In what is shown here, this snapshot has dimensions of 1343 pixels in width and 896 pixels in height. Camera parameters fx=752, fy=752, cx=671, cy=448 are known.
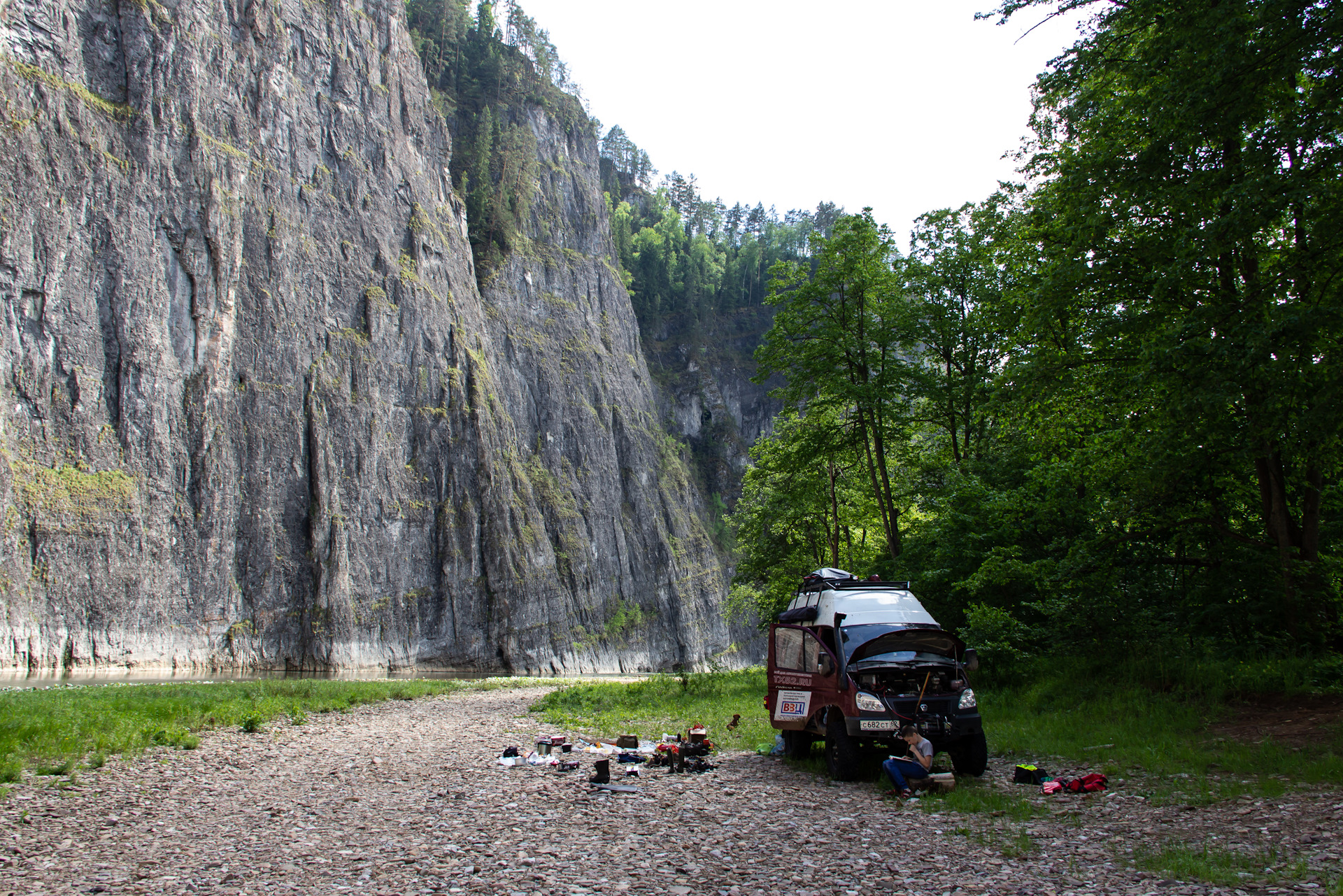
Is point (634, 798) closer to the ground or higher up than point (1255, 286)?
closer to the ground

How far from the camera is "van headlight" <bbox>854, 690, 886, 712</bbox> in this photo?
28.0 ft

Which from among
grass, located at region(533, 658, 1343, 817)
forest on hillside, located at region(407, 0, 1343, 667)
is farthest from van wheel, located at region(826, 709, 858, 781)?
forest on hillside, located at region(407, 0, 1343, 667)

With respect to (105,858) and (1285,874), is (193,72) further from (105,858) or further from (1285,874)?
(1285,874)

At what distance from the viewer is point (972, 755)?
28.3 feet

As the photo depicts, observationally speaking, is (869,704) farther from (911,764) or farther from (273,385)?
(273,385)

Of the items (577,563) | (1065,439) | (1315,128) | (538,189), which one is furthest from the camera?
(538,189)

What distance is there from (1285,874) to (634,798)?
546 centimetres

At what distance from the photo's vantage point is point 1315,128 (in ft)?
28.4

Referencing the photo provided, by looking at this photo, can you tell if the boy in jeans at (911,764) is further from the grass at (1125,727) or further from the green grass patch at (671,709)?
the green grass patch at (671,709)

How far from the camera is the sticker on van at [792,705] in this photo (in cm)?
982

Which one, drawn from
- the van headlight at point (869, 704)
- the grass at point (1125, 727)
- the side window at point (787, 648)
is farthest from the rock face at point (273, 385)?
the van headlight at point (869, 704)

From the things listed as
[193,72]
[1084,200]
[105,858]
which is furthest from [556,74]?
[105,858]

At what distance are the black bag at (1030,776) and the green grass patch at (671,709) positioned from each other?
413cm

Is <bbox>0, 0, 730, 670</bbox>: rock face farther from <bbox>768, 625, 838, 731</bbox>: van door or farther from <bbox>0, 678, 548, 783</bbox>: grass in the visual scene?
<bbox>768, 625, 838, 731</bbox>: van door
